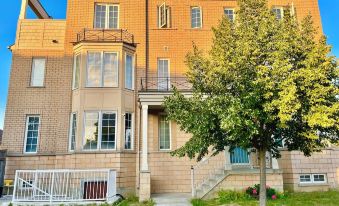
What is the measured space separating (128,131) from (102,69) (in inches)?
137

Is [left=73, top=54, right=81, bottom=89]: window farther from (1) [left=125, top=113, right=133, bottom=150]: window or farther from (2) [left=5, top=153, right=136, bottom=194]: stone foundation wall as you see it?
(2) [left=5, top=153, right=136, bottom=194]: stone foundation wall

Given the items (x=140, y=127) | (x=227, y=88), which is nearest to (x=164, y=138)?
(x=140, y=127)

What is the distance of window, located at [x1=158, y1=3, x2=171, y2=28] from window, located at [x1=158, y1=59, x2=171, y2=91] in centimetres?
211

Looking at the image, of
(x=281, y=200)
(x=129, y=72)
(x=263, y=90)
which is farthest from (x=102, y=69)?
(x=281, y=200)

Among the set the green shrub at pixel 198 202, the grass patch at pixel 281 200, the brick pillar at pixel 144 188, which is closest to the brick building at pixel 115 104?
the brick pillar at pixel 144 188

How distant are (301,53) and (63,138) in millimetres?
11532

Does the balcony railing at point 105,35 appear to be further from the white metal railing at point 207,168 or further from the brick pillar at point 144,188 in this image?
the white metal railing at point 207,168

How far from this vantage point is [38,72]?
1505cm

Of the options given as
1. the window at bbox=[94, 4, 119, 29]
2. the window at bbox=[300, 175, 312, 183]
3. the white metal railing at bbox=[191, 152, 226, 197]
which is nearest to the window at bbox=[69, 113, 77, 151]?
the window at bbox=[94, 4, 119, 29]

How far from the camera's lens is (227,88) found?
8438 mm

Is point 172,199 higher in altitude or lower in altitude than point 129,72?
lower

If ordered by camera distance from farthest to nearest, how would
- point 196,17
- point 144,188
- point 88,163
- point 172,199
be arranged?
point 196,17 → point 88,163 → point 144,188 → point 172,199

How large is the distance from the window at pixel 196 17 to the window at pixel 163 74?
115 inches

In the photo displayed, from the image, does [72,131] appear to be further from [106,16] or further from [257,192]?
Result: [257,192]
